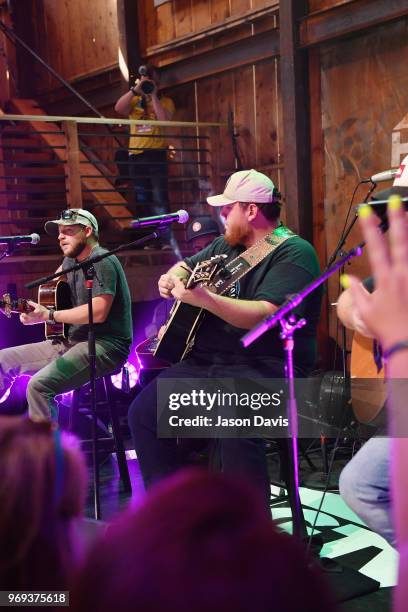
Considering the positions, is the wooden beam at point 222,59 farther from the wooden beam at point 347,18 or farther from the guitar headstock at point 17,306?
the guitar headstock at point 17,306

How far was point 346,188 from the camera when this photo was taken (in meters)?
5.86

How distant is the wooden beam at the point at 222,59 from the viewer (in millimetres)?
6609

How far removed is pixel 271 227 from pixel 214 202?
1.16ft

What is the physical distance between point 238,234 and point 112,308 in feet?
4.23

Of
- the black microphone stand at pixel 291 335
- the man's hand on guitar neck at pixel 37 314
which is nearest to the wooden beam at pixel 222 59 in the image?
the man's hand on guitar neck at pixel 37 314

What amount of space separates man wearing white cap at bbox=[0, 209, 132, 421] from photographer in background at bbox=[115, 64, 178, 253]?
107 inches

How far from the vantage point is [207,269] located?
3.45 metres

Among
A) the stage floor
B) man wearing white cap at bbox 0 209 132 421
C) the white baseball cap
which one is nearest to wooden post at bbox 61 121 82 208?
man wearing white cap at bbox 0 209 132 421

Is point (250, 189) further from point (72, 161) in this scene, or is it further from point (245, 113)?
point (72, 161)

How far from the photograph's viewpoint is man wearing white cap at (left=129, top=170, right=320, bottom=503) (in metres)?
3.25

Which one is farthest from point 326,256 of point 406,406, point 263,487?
point 406,406

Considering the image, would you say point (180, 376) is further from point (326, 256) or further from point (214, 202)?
point (326, 256)

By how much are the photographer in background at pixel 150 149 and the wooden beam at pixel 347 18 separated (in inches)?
83.2

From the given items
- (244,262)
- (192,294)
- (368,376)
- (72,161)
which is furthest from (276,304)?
(72,161)
